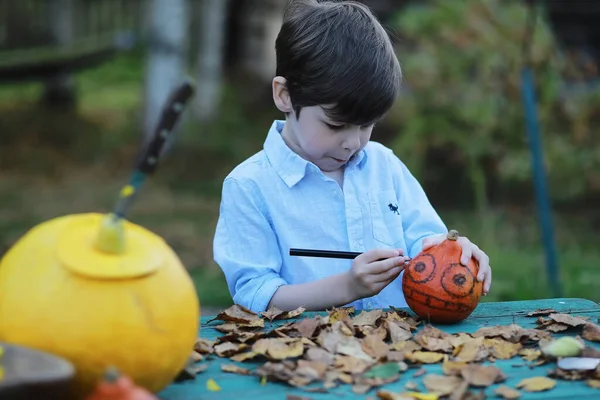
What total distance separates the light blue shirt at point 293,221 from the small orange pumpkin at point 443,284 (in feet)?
1.19

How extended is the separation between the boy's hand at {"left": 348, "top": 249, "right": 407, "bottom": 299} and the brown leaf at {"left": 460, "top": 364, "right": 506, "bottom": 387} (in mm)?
474

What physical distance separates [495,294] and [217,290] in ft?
5.40

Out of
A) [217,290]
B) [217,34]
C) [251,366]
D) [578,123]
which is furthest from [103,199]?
[251,366]

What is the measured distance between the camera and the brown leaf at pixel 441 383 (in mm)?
1675

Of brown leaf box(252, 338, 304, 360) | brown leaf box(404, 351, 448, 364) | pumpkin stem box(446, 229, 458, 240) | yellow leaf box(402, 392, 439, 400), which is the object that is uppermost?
pumpkin stem box(446, 229, 458, 240)

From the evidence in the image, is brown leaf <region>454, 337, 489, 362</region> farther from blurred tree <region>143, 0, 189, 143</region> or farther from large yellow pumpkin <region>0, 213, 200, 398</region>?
blurred tree <region>143, 0, 189, 143</region>

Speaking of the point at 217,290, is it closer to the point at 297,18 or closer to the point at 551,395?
the point at 297,18

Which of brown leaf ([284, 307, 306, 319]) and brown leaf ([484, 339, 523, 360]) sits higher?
brown leaf ([484, 339, 523, 360])

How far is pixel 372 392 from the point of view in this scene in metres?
1.68

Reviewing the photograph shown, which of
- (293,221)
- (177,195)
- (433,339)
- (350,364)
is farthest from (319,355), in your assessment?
(177,195)

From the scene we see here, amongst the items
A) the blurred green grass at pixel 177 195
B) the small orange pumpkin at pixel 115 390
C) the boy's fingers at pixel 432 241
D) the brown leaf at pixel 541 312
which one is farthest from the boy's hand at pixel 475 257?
the blurred green grass at pixel 177 195

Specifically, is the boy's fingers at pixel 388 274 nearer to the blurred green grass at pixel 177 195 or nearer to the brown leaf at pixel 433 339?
the brown leaf at pixel 433 339

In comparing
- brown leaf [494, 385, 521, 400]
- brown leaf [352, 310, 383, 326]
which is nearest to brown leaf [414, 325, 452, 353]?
brown leaf [352, 310, 383, 326]

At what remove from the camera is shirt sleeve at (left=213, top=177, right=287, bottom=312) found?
7.88 feet
